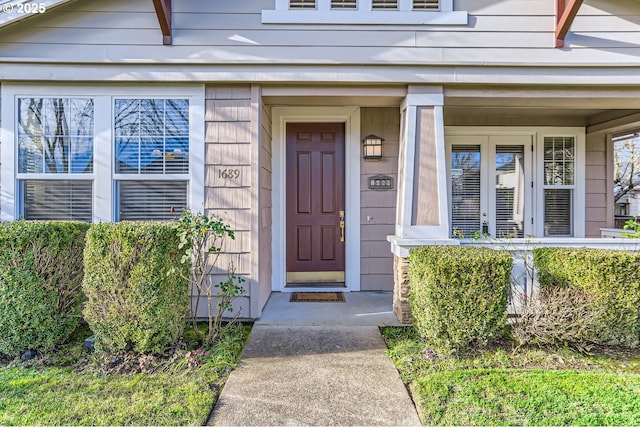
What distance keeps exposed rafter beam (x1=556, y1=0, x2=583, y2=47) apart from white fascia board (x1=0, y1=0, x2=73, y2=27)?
16.4ft

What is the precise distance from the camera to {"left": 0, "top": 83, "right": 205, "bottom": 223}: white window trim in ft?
12.0

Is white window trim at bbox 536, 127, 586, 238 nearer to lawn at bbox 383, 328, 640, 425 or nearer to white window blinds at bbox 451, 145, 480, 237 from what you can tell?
white window blinds at bbox 451, 145, 480, 237

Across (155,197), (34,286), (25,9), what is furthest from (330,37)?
(34,286)

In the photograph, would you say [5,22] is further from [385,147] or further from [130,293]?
[385,147]

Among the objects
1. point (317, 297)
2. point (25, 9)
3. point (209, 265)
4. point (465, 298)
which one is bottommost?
point (317, 297)

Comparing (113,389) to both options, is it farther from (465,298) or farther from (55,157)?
(465,298)

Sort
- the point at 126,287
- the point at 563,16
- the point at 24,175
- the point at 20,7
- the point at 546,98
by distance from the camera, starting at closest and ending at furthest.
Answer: the point at 126,287, the point at 20,7, the point at 563,16, the point at 24,175, the point at 546,98

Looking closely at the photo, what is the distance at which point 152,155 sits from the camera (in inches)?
147

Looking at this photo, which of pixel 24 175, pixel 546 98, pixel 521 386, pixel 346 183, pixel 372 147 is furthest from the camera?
pixel 346 183

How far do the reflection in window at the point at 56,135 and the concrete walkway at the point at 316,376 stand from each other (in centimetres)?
265

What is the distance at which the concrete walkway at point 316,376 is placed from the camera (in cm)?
217

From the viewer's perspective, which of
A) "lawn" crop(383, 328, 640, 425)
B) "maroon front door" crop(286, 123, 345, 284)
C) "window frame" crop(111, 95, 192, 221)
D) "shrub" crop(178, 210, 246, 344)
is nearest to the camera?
"lawn" crop(383, 328, 640, 425)

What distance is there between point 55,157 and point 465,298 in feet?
14.1

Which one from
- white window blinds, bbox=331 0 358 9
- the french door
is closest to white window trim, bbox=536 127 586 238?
the french door
